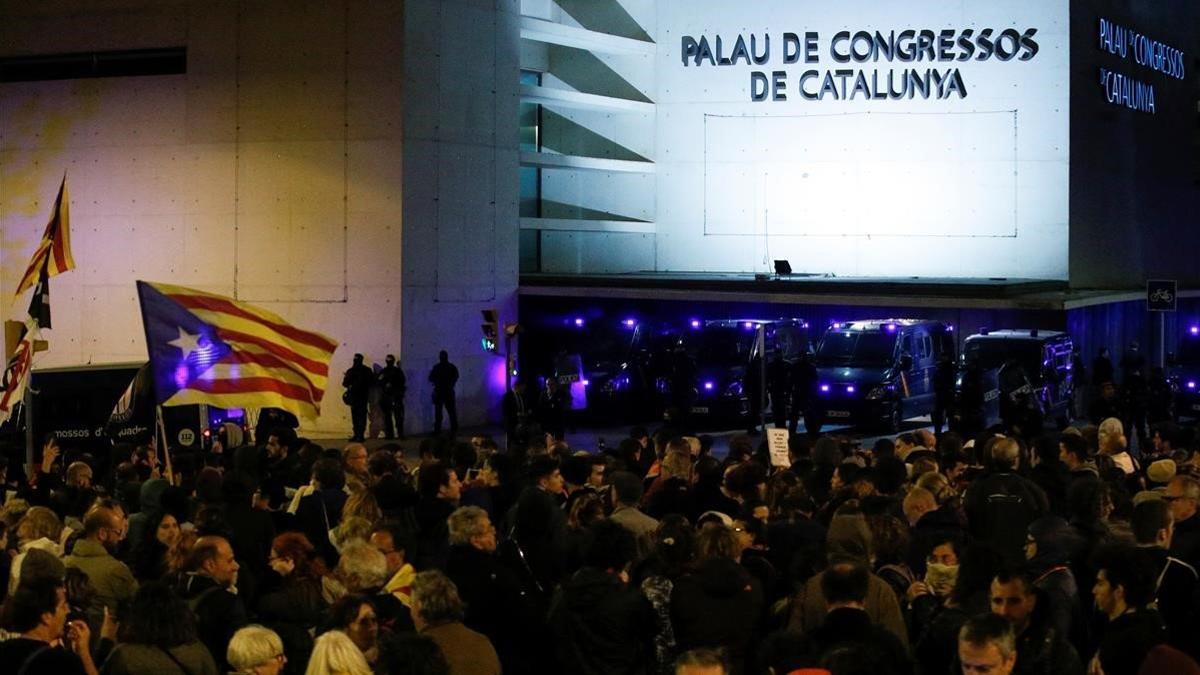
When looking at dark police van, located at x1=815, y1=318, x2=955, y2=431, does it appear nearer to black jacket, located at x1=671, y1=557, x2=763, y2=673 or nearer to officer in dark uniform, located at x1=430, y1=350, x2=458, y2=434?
officer in dark uniform, located at x1=430, y1=350, x2=458, y2=434

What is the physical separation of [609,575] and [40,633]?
283 centimetres

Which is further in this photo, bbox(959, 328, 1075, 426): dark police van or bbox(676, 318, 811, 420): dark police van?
bbox(676, 318, 811, 420): dark police van

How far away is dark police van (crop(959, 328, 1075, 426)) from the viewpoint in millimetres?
29609

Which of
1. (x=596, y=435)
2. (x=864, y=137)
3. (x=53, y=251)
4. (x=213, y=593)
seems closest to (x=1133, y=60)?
(x=864, y=137)

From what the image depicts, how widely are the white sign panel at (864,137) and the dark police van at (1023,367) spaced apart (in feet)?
22.9

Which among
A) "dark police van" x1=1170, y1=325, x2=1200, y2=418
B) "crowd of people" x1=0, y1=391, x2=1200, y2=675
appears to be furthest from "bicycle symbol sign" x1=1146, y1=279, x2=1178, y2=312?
"crowd of people" x1=0, y1=391, x2=1200, y2=675

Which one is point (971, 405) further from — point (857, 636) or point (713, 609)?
point (857, 636)

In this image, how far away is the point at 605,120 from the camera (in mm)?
41125

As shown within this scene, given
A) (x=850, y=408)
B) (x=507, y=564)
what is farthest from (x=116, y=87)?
(x=507, y=564)

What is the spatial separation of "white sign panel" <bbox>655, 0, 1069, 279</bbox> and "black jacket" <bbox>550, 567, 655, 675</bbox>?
101 feet

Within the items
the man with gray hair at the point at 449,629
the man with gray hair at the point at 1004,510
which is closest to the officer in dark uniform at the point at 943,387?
the man with gray hair at the point at 1004,510

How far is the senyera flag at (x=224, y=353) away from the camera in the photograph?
1448 cm

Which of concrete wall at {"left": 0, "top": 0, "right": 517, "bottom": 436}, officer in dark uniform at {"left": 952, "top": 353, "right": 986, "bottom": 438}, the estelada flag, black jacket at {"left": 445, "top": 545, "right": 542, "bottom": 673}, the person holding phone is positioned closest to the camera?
the person holding phone

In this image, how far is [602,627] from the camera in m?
8.60
